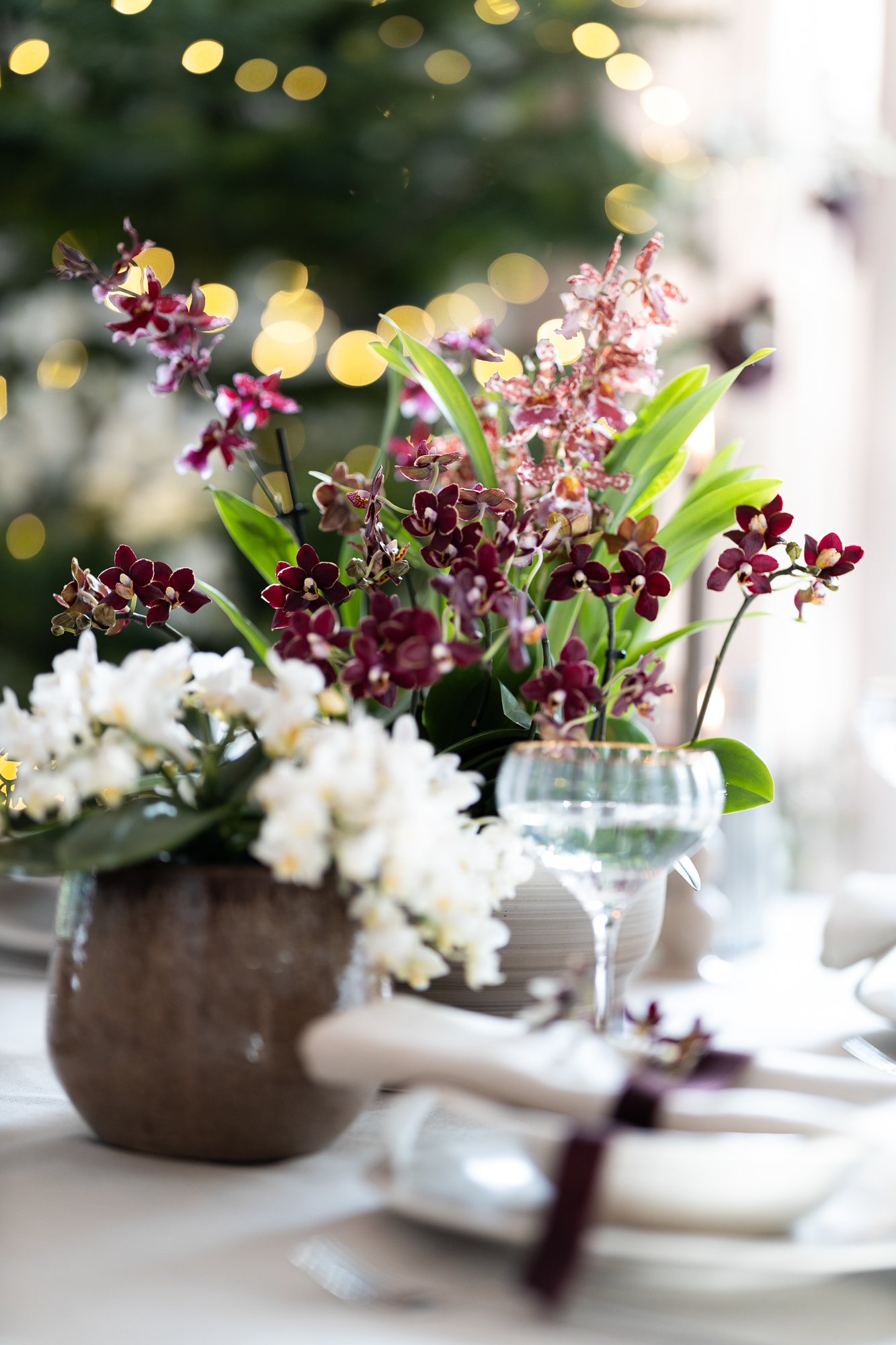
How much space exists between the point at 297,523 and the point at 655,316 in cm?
17

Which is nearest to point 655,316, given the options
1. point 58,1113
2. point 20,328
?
point 58,1113

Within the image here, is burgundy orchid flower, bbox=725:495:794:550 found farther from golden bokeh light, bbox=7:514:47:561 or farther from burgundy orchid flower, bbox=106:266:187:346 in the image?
golden bokeh light, bbox=7:514:47:561

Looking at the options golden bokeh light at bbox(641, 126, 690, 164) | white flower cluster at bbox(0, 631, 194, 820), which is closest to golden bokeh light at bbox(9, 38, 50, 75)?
golden bokeh light at bbox(641, 126, 690, 164)

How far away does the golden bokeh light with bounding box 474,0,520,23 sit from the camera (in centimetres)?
166

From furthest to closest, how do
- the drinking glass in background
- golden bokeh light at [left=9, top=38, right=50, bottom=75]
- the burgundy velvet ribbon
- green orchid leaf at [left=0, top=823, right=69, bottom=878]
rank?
golden bokeh light at [left=9, top=38, right=50, bottom=75] < the drinking glass in background < green orchid leaf at [left=0, top=823, right=69, bottom=878] < the burgundy velvet ribbon

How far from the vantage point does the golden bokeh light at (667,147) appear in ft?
6.28

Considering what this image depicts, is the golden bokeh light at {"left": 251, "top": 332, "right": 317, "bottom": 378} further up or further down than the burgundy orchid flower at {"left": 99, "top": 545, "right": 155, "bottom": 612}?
further up

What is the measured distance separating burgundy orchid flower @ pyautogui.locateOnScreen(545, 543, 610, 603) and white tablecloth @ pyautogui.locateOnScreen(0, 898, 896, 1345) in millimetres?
202

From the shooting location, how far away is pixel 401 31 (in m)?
1.60

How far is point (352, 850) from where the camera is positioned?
340 mm

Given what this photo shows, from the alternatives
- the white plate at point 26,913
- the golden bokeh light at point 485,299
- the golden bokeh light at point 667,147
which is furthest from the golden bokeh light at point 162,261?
the white plate at point 26,913

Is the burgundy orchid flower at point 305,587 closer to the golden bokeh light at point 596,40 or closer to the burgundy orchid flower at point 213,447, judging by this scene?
the burgundy orchid flower at point 213,447

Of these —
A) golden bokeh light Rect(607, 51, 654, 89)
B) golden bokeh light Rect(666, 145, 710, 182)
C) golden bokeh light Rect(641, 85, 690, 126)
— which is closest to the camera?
golden bokeh light Rect(607, 51, 654, 89)

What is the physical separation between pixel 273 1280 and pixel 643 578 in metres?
0.27
